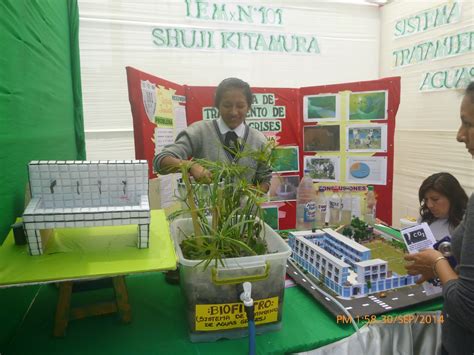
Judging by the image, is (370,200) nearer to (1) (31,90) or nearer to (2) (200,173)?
(2) (200,173)

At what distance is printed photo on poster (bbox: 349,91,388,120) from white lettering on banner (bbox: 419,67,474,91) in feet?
1.79

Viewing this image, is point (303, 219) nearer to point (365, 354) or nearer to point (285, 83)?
point (365, 354)

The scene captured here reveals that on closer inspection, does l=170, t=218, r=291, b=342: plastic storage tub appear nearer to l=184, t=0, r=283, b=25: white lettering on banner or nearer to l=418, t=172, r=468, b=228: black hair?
l=418, t=172, r=468, b=228: black hair

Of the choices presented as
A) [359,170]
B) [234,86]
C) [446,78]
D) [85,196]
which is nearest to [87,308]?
[85,196]

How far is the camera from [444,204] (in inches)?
62.8

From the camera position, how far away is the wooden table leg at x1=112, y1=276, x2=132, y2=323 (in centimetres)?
93

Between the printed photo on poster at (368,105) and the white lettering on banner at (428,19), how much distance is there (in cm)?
84

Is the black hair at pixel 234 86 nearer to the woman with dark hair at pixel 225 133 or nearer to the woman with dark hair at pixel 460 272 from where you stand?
the woman with dark hair at pixel 225 133

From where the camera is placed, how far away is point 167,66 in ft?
8.80

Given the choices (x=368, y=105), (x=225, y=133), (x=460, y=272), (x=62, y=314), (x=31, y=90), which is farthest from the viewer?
(x=368, y=105)

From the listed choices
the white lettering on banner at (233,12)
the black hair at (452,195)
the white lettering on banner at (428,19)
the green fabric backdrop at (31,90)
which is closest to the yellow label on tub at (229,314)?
the green fabric backdrop at (31,90)

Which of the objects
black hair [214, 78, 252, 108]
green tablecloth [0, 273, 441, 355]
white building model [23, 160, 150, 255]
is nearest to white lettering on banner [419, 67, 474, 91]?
black hair [214, 78, 252, 108]

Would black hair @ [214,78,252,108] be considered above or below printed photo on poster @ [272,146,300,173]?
above

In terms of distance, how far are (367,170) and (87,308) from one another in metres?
2.19
